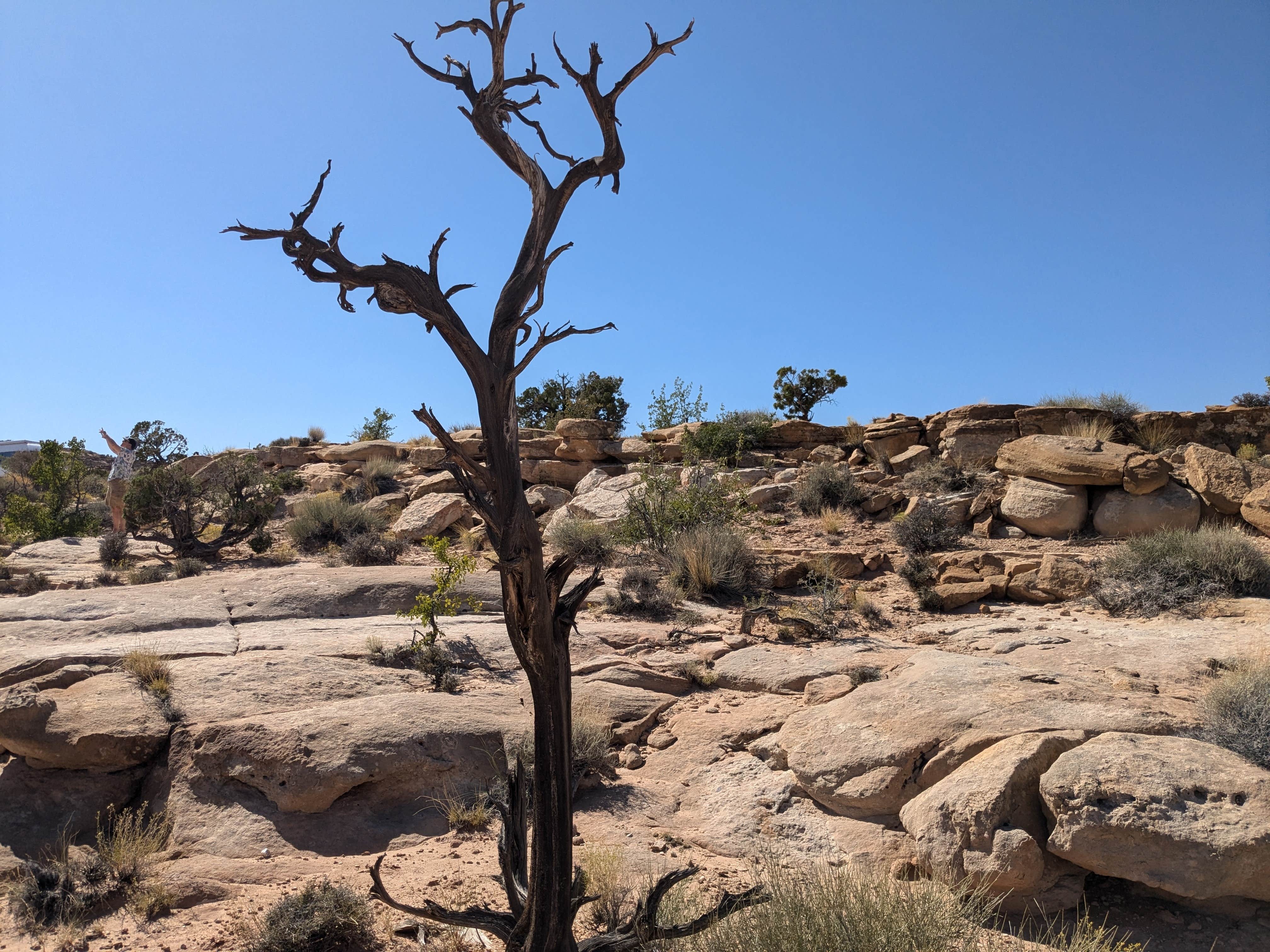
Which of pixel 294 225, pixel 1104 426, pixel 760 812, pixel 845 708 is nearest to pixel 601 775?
pixel 760 812

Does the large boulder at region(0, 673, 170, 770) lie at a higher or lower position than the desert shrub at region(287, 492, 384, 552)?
lower

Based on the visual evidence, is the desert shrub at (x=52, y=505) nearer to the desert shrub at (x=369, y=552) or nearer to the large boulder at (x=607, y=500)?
the desert shrub at (x=369, y=552)

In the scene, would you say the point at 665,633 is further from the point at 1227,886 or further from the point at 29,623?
the point at 29,623

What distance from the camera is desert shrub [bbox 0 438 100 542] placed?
1543 centimetres

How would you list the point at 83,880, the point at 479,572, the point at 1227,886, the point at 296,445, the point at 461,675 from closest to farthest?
the point at 1227,886 → the point at 83,880 → the point at 461,675 → the point at 479,572 → the point at 296,445

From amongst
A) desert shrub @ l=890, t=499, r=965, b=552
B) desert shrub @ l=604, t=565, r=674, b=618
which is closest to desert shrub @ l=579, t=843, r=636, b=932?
desert shrub @ l=604, t=565, r=674, b=618

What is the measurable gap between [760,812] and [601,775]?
4.17 ft

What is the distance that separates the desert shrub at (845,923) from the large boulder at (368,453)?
63.2ft

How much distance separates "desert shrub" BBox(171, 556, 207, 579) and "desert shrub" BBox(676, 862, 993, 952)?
11.5 m

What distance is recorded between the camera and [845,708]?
6.11 meters

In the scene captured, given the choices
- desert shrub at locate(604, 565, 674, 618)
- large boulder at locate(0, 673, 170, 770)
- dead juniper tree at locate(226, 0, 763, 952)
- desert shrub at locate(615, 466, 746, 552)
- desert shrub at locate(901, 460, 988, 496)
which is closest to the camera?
dead juniper tree at locate(226, 0, 763, 952)

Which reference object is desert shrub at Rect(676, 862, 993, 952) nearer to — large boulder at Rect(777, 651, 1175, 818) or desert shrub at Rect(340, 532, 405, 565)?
large boulder at Rect(777, 651, 1175, 818)

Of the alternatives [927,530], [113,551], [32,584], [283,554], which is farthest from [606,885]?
[113,551]

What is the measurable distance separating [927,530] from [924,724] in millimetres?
7179
